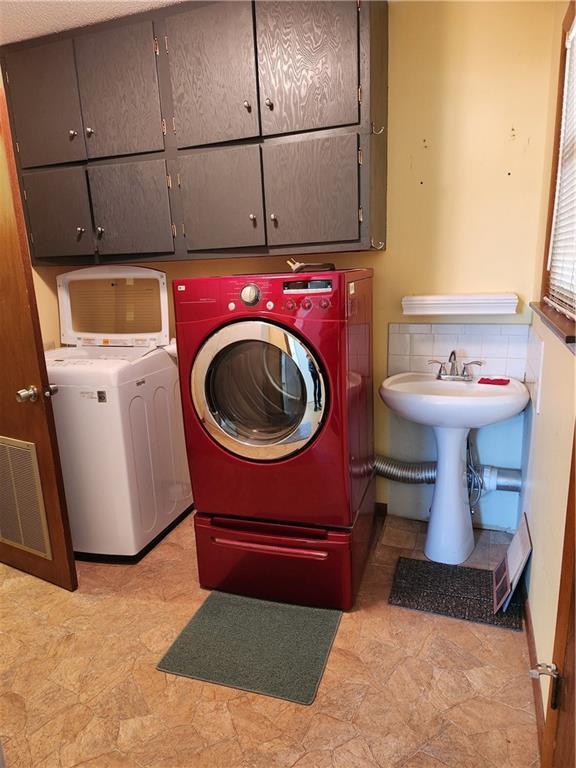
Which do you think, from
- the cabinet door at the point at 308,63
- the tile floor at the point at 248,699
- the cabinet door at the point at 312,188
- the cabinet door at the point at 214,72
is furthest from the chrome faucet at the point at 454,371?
the cabinet door at the point at 214,72

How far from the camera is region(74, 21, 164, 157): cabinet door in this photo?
2.15 m

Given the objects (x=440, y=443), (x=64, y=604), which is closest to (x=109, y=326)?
(x=64, y=604)

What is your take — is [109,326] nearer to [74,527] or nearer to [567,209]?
[74,527]

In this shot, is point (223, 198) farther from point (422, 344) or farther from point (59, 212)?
point (422, 344)

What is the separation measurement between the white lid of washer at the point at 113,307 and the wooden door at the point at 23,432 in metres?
0.74

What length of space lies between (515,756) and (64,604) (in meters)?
1.78

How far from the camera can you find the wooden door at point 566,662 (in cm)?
101

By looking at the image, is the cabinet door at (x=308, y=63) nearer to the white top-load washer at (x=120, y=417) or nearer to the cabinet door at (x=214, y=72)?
the cabinet door at (x=214, y=72)

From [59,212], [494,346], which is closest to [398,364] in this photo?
[494,346]

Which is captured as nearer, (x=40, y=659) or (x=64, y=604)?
(x=40, y=659)

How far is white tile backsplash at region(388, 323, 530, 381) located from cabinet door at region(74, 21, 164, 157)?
1.50m

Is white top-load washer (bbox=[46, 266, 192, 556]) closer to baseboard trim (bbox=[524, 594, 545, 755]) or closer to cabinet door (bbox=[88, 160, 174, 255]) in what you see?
cabinet door (bbox=[88, 160, 174, 255])

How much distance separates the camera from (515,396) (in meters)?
2.02

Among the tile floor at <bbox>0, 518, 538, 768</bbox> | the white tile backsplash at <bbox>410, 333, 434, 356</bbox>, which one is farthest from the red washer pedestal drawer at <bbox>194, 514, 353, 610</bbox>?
the white tile backsplash at <bbox>410, 333, 434, 356</bbox>
